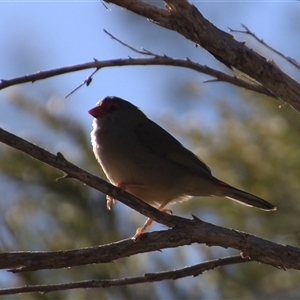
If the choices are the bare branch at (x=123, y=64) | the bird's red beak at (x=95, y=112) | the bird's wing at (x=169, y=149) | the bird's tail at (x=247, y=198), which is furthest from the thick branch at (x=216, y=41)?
the bird's red beak at (x=95, y=112)

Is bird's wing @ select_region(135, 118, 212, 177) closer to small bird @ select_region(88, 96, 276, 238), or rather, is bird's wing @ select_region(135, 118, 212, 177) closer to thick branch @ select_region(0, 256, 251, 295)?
small bird @ select_region(88, 96, 276, 238)

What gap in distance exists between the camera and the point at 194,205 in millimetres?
6273

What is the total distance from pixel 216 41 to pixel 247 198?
1.72m

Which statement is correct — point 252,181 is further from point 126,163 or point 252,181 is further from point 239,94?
point 126,163

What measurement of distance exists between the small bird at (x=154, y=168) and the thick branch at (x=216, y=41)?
1352mm

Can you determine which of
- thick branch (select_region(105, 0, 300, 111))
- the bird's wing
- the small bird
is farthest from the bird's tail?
thick branch (select_region(105, 0, 300, 111))

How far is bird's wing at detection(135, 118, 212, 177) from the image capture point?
204 inches

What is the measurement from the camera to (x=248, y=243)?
3867 millimetres

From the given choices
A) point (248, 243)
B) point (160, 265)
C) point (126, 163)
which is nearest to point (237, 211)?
point (160, 265)

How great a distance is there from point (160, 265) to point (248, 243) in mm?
2198

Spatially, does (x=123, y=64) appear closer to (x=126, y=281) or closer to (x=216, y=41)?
(x=216, y=41)

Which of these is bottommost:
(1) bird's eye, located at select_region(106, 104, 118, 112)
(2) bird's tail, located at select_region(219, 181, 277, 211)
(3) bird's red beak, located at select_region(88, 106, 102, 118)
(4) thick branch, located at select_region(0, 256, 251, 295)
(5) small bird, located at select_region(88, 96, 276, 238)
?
(4) thick branch, located at select_region(0, 256, 251, 295)

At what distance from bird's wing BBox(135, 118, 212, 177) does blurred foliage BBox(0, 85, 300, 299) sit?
835 mm

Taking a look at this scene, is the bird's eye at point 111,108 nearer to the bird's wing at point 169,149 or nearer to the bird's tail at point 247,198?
the bird's wing at point 169,149
